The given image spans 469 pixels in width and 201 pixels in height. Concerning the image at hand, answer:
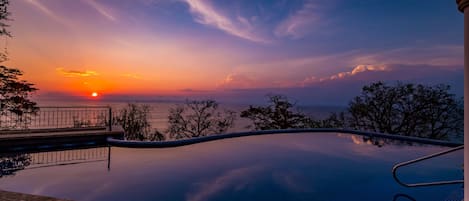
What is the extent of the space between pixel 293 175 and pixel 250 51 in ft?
20.7

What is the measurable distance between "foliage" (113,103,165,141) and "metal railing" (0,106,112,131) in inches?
32.8

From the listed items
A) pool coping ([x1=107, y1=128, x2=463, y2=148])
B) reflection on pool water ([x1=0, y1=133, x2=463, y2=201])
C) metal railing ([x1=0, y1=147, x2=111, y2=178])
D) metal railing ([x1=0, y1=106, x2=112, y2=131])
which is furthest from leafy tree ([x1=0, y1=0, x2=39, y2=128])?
reflection on pool water ([x1=0, y1=133, x2=463, y2=201])

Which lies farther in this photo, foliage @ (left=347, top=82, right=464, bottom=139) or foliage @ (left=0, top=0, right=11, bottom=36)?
foliage @ (left=347, top=82, right=464, bottom=139)

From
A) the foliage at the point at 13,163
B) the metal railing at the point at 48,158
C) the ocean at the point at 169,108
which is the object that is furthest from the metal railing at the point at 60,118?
the foliage at the point at 13,163

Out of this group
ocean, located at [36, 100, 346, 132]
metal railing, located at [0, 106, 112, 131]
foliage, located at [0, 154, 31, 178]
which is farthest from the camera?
ocean, located at [36, 100, 346, 132]

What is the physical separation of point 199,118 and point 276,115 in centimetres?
358

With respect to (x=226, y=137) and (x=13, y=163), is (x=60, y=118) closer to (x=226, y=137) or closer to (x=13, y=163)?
(x=13, y=163)

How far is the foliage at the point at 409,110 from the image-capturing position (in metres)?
10.2

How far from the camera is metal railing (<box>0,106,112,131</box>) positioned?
7973 mm

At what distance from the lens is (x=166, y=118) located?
11.3m

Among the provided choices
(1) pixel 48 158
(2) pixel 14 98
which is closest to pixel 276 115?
(1) pixel 48 158

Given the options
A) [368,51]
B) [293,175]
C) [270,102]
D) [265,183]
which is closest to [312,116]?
[270,102]

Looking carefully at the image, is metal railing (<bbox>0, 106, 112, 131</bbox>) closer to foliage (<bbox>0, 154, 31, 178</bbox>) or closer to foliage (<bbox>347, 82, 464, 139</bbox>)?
foliage (<bbox>0, 154, 31, 178</bbox>)

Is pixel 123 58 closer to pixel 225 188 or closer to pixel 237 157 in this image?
pixel 237 157
